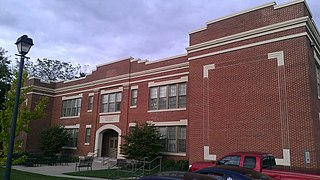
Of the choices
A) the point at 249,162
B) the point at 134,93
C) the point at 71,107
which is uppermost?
the point at 134,93

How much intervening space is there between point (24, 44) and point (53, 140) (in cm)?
2420

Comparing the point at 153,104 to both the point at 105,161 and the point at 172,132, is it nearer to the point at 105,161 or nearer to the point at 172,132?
the point at 172,132

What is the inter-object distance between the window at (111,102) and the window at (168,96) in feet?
15.4

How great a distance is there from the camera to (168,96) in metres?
24.8

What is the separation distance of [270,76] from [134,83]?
14254 mm

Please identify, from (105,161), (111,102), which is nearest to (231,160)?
(105,161)

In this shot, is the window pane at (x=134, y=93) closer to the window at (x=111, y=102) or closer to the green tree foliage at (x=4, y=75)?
the window at (x=111, y=102)

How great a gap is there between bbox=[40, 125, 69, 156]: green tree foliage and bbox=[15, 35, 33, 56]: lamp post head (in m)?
24.0

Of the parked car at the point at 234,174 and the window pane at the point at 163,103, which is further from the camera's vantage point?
the window pane at the point at 163,103

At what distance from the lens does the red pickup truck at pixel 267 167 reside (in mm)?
9216

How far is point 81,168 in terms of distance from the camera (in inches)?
910

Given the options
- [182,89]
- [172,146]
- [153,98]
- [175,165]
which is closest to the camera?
[175,165]

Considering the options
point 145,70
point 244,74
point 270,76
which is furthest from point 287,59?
point 145,70

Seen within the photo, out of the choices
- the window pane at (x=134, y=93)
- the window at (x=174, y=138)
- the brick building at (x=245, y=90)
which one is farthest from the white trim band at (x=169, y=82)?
the window at (x=174, y=138)
